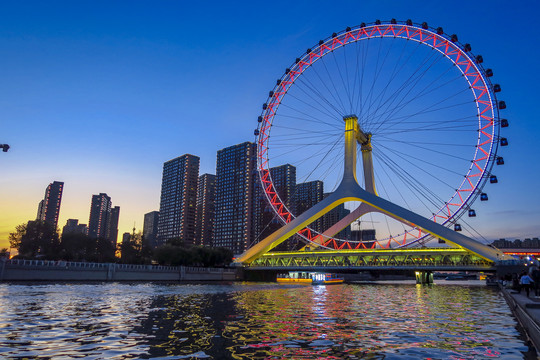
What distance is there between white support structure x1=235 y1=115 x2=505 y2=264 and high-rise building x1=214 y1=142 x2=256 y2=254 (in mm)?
112240

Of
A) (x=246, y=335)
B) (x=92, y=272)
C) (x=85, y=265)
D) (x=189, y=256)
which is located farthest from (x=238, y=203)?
(x=246, y=335)

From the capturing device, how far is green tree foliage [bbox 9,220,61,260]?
81.5m

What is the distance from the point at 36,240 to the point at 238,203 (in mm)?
114743

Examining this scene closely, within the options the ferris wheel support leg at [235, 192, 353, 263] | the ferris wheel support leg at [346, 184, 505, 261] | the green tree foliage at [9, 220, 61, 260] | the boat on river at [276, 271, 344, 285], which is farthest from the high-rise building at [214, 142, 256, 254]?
the ferris wheel support leg at [346, 184, 505, 261]

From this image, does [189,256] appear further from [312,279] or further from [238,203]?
[238,203]

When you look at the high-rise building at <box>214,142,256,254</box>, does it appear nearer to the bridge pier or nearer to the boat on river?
the boat on river

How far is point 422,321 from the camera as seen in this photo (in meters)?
16.5

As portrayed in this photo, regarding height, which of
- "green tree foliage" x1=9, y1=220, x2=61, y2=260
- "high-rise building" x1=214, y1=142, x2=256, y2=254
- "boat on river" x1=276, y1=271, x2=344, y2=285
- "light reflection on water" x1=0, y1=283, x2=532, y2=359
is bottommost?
"light reflection on water" x1=0, y1=283, x2=532, y2=359

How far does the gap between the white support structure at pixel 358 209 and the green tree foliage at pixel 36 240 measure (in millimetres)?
41564

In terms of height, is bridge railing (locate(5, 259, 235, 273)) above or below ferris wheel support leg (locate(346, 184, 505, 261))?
below

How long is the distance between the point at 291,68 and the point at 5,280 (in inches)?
1903

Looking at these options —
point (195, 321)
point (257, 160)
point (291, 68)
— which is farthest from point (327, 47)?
point (195, 321)

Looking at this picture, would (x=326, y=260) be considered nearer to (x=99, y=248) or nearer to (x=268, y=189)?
(x=268, y=189)

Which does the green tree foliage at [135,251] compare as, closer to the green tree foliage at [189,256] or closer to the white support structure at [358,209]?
the green tree foliage at [189,256]
